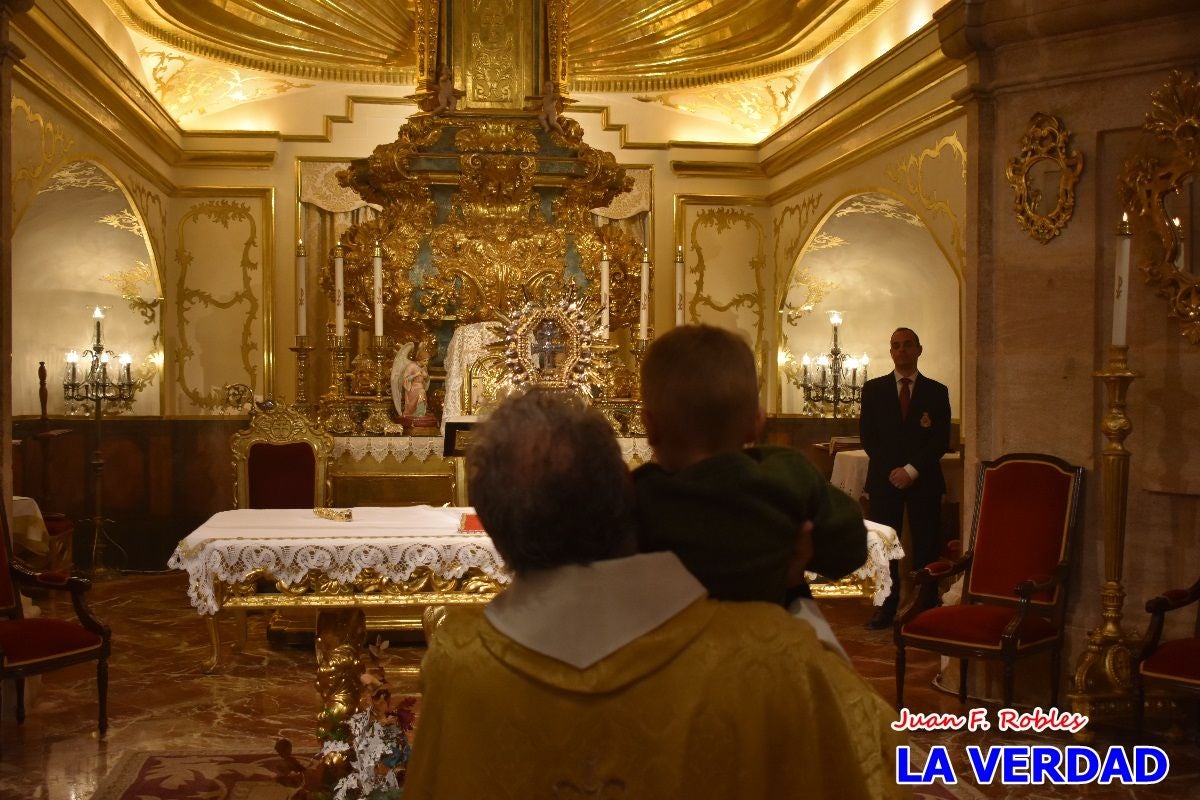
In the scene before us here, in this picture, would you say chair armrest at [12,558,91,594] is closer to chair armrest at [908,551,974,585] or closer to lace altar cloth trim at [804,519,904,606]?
lace altar cloth trim at [804,519,904,606]

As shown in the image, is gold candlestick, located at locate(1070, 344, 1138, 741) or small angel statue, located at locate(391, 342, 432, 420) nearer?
gold candlestick, located at locate(1070, 344, 1138, 741)

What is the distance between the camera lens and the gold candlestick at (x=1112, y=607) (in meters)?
4.39

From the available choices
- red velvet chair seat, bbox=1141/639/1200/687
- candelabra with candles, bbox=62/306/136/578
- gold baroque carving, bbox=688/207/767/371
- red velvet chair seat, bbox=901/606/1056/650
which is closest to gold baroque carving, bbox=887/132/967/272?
gold baroque carving, bbox=688/207/767/371

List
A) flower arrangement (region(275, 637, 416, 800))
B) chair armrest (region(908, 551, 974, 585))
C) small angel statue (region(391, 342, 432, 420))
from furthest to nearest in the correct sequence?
small angel statue (region(391, 342, 432, 420)) → chair armrest (region(908, 551, 974, 585)) → flower arrangement (region(275, 637, 416, 800))

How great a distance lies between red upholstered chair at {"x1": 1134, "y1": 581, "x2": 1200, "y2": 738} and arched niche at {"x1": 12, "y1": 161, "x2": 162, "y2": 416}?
7.12 meters

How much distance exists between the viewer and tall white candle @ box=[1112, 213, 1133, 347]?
14.1 ft

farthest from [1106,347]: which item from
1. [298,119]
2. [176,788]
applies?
[298,119]

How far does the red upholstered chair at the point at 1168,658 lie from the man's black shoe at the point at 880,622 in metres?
2.27

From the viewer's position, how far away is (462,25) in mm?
8820

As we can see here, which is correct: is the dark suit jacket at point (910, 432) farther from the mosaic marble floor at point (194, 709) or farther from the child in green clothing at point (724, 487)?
the child in green clothing at point (724, 487)

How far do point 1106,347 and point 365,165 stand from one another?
570cm

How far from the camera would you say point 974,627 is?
14.6 feet

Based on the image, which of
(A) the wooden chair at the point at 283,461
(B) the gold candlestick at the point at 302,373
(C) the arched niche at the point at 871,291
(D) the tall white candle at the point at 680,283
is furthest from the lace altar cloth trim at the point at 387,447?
(C) the arched niche at the point at 871,291

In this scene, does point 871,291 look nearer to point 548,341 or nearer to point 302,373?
point 548,341
